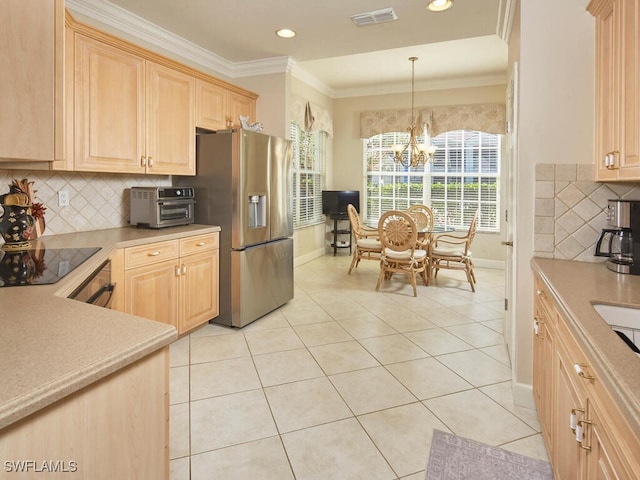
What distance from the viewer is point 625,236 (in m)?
1.87

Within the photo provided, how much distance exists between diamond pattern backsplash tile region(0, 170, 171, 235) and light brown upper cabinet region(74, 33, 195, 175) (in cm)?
37

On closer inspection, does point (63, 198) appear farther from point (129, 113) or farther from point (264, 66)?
point (264, 66)

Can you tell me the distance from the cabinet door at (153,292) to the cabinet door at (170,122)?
838 millimetres

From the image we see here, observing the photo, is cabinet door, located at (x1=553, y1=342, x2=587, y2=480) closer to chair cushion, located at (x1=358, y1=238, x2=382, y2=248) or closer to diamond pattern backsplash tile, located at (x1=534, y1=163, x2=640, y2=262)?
diamond pattern backsplash tile, located at (x1=534, y1=163, x2=640, y2=262)

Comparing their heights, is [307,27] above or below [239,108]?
above

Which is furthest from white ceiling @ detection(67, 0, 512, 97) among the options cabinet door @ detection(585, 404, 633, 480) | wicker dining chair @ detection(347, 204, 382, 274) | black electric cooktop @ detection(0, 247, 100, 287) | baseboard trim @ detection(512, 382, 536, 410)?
cabinet door @ detection(585, 404, 633, 480)

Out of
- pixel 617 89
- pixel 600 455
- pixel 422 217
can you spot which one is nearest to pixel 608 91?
pixel 617 89

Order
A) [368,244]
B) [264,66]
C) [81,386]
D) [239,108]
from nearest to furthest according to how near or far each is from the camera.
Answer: [81,386] → [239,108] → [264,66] → [368,244]

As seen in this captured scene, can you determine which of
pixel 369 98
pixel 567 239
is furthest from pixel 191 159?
pixel 369 98

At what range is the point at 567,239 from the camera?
2164mm

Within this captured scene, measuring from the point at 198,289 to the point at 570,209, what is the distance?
8.79 ft

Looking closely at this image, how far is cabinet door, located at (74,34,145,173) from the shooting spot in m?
2.61

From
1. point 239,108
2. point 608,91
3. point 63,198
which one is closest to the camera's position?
point 608,91

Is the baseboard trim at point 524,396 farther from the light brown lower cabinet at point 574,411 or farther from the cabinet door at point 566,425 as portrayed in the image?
the cabinet door at point 566,425
